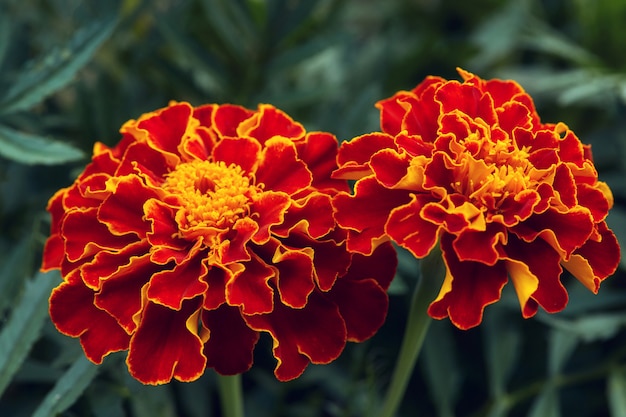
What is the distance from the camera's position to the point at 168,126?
59cm

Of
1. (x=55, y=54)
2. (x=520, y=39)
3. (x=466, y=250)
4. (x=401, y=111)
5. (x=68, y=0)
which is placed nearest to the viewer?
(x=466, y=250)

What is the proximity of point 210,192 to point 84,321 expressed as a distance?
0.38 feet

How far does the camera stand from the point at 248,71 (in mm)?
961

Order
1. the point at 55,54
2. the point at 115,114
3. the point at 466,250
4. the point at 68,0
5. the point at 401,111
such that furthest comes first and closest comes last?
the point at 68,0 < the point at 115,114 < the point at 55,54 < the point at 401,111 < the point at 466,250

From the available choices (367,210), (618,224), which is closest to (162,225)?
(367,210)

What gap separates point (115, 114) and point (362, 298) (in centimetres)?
49

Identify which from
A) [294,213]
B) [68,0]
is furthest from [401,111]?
[68,0]

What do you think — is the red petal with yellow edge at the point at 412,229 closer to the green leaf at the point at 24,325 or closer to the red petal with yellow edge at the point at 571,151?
the red petal with yellow edge at the point at 571,151

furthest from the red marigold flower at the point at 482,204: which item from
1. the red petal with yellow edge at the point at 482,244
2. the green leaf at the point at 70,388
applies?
the green leaf at the point at 70,388

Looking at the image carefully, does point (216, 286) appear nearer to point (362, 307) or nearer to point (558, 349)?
point (362, 307)

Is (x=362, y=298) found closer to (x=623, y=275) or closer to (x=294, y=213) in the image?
(x=294, y=213)

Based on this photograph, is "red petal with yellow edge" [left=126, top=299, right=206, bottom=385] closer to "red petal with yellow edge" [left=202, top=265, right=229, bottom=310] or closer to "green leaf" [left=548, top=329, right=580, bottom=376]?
"red petal with yellow edge" [left=202, top=265, right=229, bottom=310]

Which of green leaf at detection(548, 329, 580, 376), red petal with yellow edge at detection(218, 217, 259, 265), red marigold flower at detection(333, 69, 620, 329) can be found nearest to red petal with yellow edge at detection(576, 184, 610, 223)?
red marigold flower at detection(333, 69, 620, 329)

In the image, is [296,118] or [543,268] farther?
[296,118]
